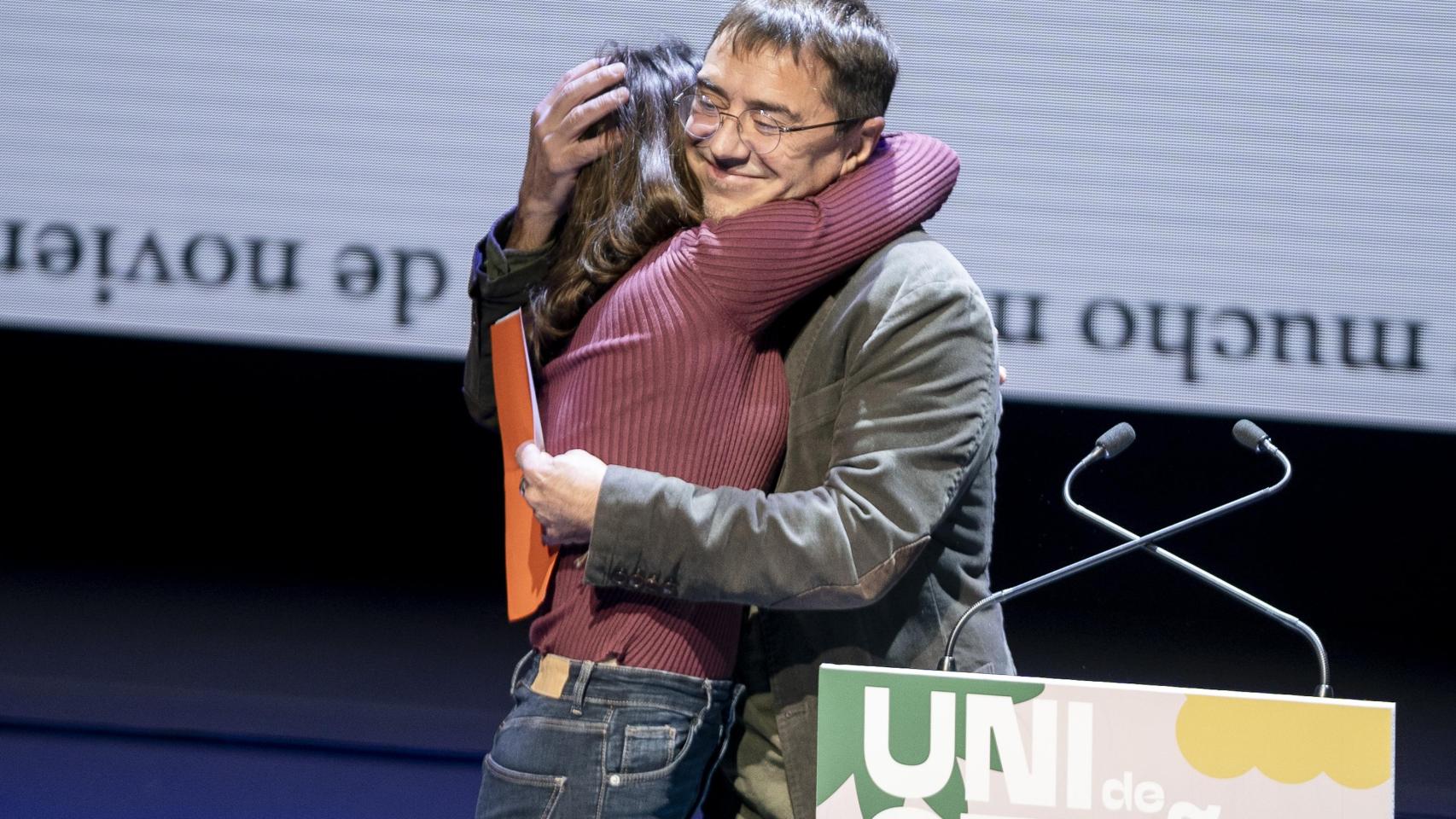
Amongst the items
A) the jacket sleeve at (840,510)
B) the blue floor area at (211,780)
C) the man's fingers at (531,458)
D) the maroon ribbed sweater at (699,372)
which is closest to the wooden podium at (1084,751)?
the jacket sleeve at (840,510)

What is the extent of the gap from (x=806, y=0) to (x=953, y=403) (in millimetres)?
414

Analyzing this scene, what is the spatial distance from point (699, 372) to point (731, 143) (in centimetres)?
23

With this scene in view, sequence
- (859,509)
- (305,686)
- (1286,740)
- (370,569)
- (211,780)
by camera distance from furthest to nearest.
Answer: (370,569) < (305,686) < (211,780) < (859,509) < (1286,740)

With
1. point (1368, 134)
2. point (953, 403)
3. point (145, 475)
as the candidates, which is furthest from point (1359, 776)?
point (145, 475)

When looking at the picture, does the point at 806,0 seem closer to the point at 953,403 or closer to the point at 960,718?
the point at 953,403

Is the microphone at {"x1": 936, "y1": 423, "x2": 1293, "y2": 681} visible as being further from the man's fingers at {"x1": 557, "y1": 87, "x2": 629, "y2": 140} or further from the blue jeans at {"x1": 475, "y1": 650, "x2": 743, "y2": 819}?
the man's fingers at {"x1": 557, "y1": 87, "x2": 629, "y2": 140}

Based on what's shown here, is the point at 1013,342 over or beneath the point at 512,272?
beneath

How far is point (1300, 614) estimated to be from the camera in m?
3.78

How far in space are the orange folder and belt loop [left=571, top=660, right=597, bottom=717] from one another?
11 centimetres

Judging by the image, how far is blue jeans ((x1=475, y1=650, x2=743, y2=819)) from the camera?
1.24m

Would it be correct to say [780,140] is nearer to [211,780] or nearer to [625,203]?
[625,203]

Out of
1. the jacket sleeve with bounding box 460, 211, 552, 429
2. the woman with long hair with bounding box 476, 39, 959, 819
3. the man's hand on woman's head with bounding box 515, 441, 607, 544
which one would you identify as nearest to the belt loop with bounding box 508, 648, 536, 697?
the woman with long hair with bounding box 476, 39, 959, 819

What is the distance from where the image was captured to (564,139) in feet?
4.73

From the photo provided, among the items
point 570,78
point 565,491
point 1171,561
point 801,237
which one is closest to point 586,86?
point 570,78
